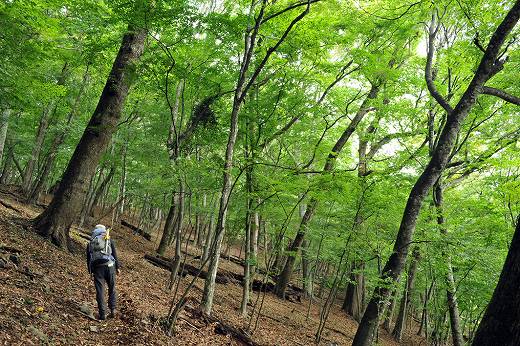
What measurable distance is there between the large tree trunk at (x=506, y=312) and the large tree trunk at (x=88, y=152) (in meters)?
8.30

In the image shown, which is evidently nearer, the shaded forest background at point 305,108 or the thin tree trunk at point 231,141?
the thin tree trunk at point 231,141

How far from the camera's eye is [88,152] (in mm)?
8961

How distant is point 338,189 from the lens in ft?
28.4

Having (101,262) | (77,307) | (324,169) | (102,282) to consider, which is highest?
(324,169)

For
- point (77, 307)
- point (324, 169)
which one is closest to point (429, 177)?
point (324, 169)

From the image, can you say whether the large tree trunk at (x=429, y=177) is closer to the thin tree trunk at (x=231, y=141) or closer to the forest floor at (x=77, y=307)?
the forest floor at (x=77, y=307)

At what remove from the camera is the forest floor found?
4.64 m

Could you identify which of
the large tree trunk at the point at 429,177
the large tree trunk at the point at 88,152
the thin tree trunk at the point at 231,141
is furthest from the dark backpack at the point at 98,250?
the large tree trunk at the point at 429,177

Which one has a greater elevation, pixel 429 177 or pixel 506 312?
pixel 429 177

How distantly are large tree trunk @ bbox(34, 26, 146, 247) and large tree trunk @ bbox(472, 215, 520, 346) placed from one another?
8.30 m

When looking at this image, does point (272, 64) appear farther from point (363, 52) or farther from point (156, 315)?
point (156, 315)

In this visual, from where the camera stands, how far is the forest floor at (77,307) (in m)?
4.64

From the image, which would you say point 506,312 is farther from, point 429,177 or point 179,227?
point 179,227

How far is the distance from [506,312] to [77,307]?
5889 millimetres
